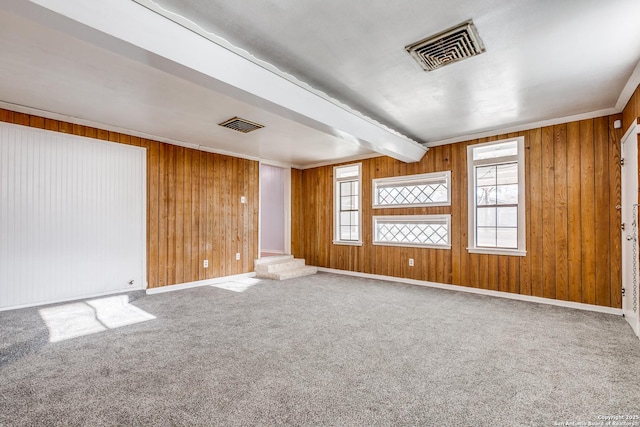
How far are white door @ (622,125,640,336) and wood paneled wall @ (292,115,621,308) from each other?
151mm

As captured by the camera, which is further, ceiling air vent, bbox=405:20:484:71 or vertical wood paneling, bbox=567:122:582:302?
vertical wood paneling, bbox=567:122:582:302

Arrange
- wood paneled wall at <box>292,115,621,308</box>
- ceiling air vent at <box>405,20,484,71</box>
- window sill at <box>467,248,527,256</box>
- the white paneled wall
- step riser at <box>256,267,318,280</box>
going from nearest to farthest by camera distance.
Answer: ceiling air vent at <box>405,20,484,71</box> < the white paneled wall < wood paneled wall at <box>292,115,621,308</box> < window sill at <box>467,248,527,256</box> < step riser at <box>256,267,318,280</box>

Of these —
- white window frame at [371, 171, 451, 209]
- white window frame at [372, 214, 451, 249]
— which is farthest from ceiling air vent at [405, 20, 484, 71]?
white window frame at [372, 214, 451, 249]

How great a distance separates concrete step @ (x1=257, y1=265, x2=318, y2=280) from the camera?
A: 5668 millimetres

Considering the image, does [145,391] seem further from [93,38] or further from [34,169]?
[34,169]

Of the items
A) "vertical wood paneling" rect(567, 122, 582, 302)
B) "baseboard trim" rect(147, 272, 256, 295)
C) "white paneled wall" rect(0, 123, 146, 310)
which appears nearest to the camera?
"white paneled wall" rect(0, 123, 146, 310)

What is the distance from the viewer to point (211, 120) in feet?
12.9

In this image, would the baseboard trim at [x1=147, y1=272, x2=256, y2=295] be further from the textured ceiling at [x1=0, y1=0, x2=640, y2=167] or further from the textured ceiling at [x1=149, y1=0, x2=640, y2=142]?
the textured ceiling at [x1=149, y1=0, x2=640, y2=142]

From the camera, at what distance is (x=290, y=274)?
5.80 meters

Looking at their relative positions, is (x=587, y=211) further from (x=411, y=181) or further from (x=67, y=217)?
(x=67, y=217)

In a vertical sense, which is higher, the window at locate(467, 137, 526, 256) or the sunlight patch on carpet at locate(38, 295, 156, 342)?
the window at locate(467, 137, 526, 256)

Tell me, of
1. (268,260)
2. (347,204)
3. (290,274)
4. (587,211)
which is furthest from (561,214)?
(268,260)

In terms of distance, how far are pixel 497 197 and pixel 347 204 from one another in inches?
110

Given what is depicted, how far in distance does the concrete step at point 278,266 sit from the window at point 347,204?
3.15 feet
